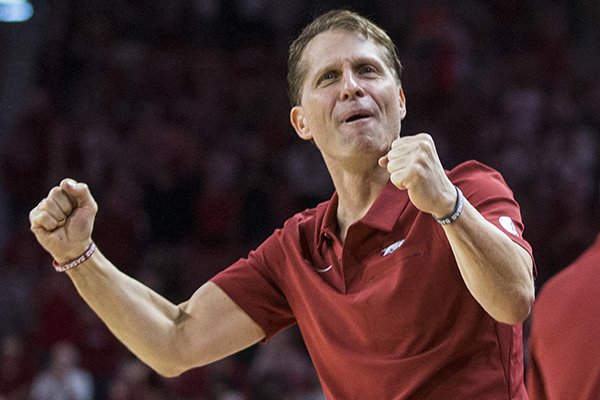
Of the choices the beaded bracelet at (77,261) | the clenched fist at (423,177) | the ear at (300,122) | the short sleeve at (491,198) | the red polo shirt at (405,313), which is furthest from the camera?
the ear at (300,122)

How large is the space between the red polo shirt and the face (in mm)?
200

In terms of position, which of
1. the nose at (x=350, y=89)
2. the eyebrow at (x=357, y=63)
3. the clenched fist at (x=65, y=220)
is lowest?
the clenched fist at (x=65, y=220)

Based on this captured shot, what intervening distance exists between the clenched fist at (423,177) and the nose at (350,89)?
670 millimetres

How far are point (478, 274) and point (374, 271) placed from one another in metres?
0.55

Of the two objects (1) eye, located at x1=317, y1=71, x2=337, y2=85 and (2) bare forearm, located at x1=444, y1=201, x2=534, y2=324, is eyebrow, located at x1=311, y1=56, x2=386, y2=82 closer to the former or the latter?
(1) eye, located at x1=317, y1=71, x2=337, y2=85

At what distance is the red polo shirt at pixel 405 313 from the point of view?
3242 mm

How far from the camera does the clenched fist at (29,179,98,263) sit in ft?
12.1

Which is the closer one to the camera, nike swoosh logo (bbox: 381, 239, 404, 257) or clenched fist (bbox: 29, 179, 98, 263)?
nike swoosh logo (bbox: 381, 239, 404, 257)

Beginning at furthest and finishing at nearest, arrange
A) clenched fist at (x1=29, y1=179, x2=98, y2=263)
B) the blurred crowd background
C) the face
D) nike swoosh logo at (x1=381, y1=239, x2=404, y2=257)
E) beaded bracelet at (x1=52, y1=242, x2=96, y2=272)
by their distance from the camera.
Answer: the blurred crowd background
beaded bracelet at (x1=52, y1=242, x2=96, y2=272)
clenched fist at (x1=29, y1=179, x2=98, y2=263)
the face
nike swoosh logo at (x1=381, y1=239, x2=404, y2=257)

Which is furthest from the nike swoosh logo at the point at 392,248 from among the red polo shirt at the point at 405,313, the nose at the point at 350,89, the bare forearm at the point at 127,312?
the bare forearm at the point at 127,312

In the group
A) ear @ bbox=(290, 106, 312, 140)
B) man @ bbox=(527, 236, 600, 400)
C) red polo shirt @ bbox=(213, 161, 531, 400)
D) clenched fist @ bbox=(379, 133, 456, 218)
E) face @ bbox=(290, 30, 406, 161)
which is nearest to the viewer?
man @ bbox=(527, 236, 600, 400)

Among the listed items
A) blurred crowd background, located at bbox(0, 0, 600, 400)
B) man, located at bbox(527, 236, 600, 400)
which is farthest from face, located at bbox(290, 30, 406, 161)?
blurred crowd background, located at bbox(0, 0, 600, 400)

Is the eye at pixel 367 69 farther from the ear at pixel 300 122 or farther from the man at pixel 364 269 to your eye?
the ear at pixel 300 122

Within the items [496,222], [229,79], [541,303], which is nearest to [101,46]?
[229,79]
